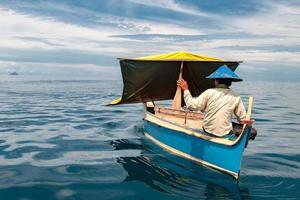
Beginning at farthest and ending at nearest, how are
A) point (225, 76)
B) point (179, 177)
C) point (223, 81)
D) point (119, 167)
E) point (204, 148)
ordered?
point (119, 167), point (204, 148), point (179, 177), point (223, 81), point (225, 76)

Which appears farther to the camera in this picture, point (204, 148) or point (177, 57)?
point (177, 57)

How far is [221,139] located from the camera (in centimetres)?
1033

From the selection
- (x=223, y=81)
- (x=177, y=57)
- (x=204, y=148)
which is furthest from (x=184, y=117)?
(x=223, y=81)

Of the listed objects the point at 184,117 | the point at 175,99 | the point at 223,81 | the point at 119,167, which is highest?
the point at 223,81

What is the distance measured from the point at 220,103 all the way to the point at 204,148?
5.44 ft

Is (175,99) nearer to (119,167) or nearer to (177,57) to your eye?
(177,57)

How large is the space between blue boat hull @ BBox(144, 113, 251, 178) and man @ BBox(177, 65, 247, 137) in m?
Result: 0.56

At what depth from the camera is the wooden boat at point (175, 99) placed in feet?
36.2

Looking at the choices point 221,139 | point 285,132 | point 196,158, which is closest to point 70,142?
point 196,158

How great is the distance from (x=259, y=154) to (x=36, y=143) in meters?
8.58

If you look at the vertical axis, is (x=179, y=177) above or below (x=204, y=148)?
below

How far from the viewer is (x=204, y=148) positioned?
36.8ft

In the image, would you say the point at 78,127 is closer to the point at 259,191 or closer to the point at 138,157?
the point at 138,157

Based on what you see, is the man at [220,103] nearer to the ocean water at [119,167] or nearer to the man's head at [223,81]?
the man's head at [223,81]
